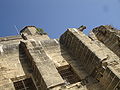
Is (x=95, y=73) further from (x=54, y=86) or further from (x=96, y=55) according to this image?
(x=54, y=86)

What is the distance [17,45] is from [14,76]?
5.67ft

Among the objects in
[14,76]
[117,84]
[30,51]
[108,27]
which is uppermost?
[108,27]

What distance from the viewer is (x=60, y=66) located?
7648mm

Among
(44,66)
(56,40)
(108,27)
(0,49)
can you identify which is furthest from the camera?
(108,27)

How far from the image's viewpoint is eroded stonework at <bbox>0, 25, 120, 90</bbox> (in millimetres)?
6336

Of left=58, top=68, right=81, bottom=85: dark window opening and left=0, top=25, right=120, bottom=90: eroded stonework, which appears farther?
left=58, top=68, right=81, bottom=85: dark window opening

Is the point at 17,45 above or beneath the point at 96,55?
above

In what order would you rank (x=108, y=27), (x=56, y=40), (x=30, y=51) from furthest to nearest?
(x=108, y=27) < (x=56, y=40) < (x=30, y=51)

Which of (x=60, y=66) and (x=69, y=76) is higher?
(x=60, y=66)

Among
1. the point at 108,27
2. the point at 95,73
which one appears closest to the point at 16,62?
the point at 95,73

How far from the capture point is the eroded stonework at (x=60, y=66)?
6.34 metres

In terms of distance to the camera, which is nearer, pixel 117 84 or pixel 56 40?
pixel 117 84

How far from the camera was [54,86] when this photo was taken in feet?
19.4

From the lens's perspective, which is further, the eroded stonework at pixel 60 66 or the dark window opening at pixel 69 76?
the dark window opening at pixel 69 76
